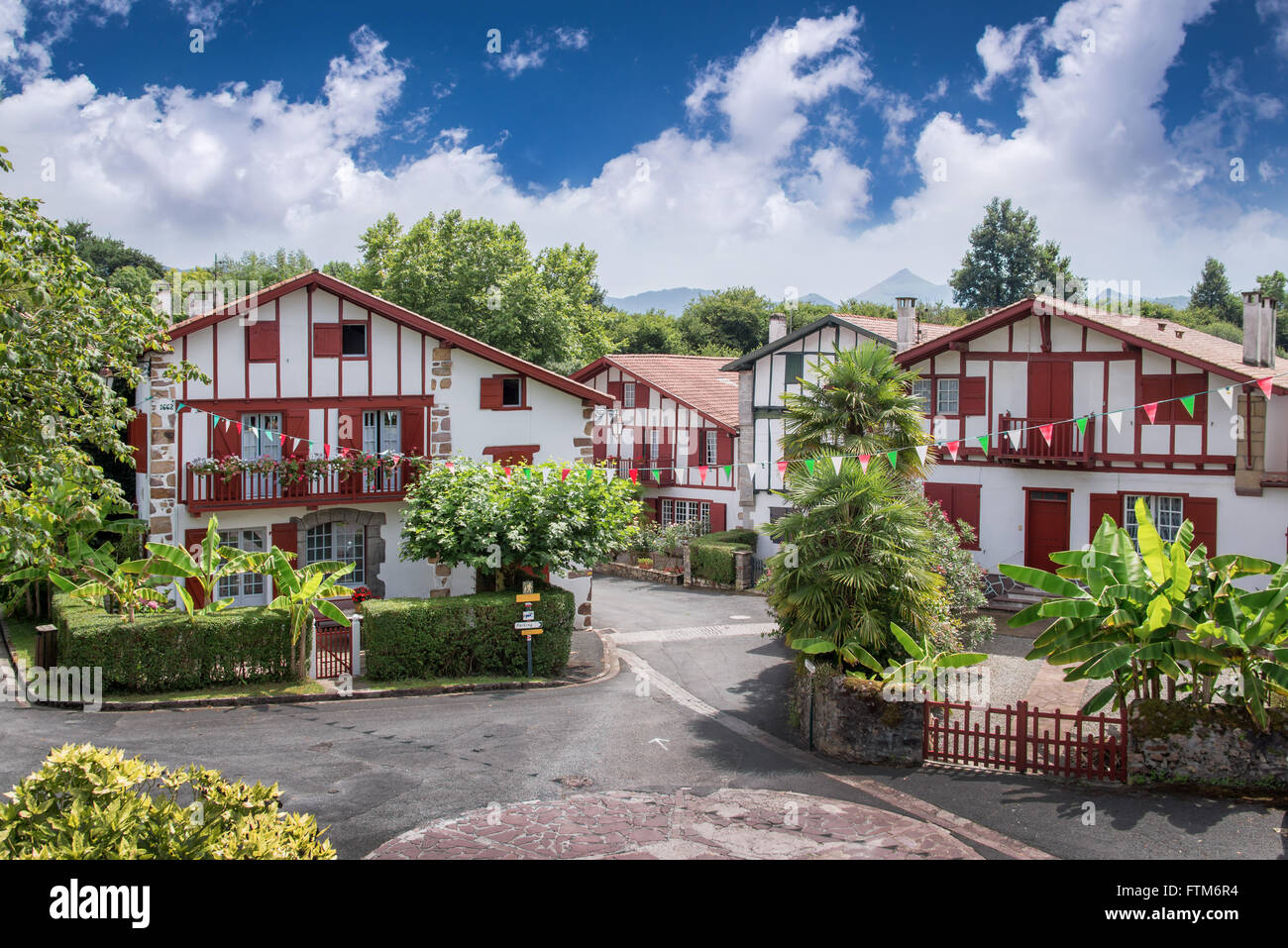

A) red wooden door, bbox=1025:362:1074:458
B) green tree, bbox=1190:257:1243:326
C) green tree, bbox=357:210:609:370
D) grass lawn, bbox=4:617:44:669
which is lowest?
grass lawn, bbox=4:617:44:669

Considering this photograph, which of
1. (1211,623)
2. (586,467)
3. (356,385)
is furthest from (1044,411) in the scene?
(356,385)

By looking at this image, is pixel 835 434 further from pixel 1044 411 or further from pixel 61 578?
pixel 61 578

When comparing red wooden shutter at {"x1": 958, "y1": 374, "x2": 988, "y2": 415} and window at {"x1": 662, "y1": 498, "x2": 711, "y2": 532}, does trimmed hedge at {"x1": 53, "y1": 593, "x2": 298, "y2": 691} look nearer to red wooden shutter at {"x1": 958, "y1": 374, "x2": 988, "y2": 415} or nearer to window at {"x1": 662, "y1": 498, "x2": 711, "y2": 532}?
red wooden shutter at {"x1": 958, "y1": 374, "x2": 988, "y2": 415}

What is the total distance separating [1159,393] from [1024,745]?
14.8 meters

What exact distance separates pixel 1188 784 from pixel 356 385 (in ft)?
62.5

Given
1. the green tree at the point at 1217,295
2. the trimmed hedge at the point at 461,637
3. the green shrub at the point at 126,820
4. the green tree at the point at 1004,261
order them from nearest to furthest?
the green shrub at the point at 126,820 < the trimmed hedge at the point at 461,637 < the green tree at the point at 1004,261 < the green tree at the point at 1217,295

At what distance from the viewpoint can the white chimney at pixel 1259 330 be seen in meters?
24.7

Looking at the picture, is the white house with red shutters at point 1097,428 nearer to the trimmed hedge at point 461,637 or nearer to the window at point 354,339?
the trimmed hedge at point 461,637

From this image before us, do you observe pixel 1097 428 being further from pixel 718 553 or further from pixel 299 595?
pixel 299 595

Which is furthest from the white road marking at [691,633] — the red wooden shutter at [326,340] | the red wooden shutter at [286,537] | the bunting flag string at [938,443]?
the red wooden shutter at [326,340]

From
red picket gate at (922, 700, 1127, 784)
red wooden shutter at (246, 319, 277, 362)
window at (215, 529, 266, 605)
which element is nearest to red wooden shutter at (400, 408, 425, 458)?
red wooden shutter at (246, 319, 277, 362)

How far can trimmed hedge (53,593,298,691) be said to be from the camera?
58.4 ft

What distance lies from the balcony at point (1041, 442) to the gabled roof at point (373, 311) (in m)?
10.7

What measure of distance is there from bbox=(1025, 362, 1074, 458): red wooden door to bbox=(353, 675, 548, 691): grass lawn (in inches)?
591
